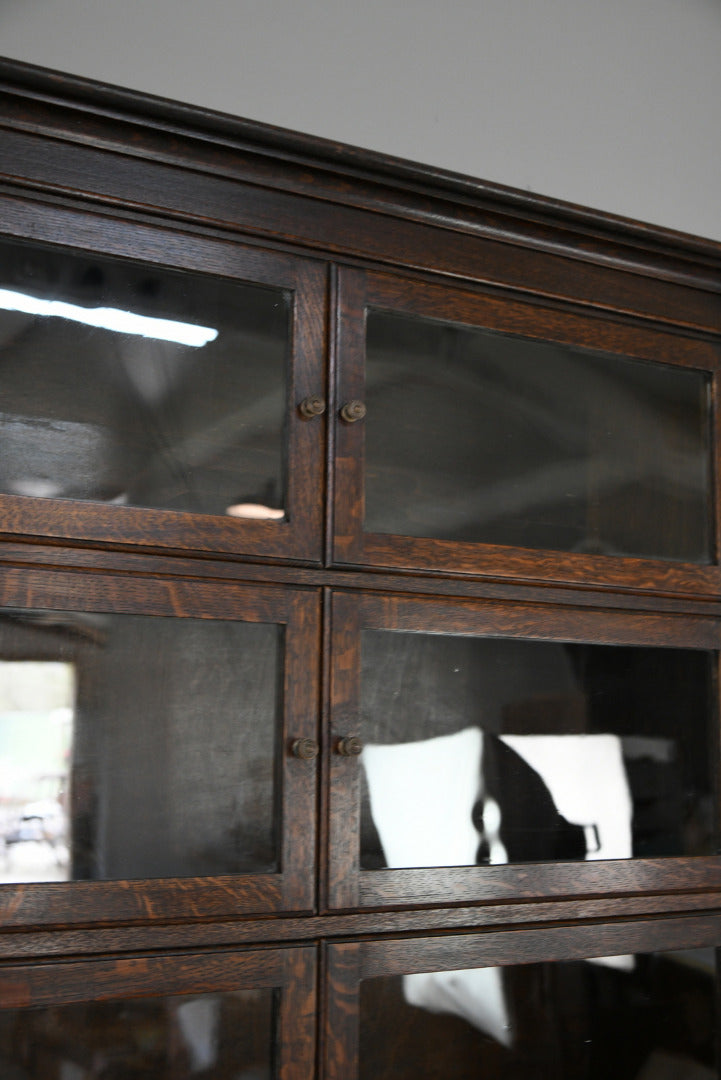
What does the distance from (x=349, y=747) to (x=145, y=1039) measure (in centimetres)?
28

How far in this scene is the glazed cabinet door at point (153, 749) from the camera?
2.63 ft

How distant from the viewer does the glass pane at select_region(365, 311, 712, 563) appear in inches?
38.3

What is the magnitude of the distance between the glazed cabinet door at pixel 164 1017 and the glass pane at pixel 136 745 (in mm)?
74

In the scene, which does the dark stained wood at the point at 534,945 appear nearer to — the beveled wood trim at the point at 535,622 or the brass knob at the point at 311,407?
the beveled wood trim at the point at 535,622

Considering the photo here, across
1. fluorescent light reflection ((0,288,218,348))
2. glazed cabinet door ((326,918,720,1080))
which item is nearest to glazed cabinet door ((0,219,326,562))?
fluorescent light reflection ((0,288,218,348))

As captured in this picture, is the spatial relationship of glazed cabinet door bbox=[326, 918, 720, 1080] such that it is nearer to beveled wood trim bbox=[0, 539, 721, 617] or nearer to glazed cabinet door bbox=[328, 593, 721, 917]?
glazed cabinet door bbox=[328, 593, 721, 917]

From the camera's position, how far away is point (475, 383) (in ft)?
3.36

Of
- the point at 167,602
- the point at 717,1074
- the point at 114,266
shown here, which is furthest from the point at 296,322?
the point at 717,1074

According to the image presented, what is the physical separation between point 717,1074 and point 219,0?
1.29 meters

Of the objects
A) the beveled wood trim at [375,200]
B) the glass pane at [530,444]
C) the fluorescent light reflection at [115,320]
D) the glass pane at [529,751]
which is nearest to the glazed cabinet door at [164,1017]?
the glass pane at [529,751]

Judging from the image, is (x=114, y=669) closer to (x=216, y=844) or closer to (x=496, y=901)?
(x=216, y=844)

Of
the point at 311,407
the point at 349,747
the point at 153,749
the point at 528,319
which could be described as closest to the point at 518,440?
the point at 528,319

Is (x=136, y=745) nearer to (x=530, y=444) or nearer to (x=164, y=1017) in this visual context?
(x=164, y=1017)

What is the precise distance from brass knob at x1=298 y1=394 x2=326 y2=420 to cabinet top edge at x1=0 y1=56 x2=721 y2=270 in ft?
0.64
